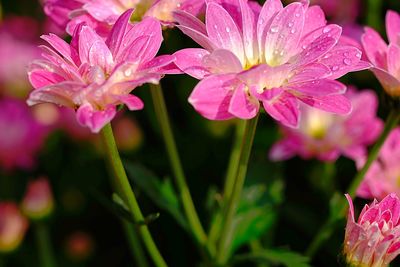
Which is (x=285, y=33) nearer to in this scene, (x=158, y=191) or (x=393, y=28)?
(x=393, y=28)

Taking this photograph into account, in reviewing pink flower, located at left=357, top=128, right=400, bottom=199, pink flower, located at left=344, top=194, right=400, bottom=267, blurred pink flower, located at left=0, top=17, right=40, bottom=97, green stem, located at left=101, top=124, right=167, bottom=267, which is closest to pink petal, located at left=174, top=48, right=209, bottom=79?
green stem, located at left=101, top=124, right=167, bottom=267

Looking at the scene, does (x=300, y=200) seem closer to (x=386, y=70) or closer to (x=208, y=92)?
(x=386, y=70)

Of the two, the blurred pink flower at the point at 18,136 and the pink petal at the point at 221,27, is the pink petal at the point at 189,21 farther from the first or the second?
the blurred pink flower at the point at 18,136

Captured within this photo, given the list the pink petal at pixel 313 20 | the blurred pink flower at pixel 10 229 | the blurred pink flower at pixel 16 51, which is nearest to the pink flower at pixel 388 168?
the pink petal at pixel 313 20

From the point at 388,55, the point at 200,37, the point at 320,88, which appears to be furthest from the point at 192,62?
the point at 388,55

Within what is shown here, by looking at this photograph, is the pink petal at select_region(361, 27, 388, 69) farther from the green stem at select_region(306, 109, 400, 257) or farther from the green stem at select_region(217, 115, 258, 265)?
the green stem at select_region(217, 115, 258, 265)
